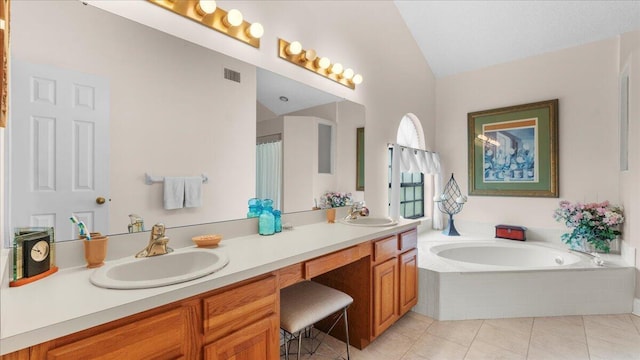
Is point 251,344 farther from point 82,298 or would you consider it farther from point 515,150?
point 515,150

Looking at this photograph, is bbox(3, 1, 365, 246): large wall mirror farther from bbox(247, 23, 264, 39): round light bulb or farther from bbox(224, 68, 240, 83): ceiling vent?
bbox(247, 23, 264, 39): round light bulb

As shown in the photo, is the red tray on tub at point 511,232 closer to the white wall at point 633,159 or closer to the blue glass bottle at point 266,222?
the white wall at point 633,159

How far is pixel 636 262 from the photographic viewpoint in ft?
7.91

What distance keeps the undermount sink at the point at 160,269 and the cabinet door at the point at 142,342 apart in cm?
11

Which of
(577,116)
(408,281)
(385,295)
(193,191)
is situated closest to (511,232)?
(577,116)

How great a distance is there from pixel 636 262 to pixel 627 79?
63.8 inches

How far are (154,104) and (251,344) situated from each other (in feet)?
3.69

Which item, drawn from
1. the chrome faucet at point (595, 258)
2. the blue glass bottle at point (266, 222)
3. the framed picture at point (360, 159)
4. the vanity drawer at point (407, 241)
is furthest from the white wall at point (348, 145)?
the chrome faucet at point (595, 258)

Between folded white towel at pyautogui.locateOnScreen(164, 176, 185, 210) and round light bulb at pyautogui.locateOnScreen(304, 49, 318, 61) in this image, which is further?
round light bulb at pyautogui.locateOnScreen(304, 49, 318, 61)

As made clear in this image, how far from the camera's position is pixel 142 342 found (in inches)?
33.6

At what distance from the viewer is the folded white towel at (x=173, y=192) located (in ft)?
4.68

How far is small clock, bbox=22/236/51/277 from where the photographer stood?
0.94 meters

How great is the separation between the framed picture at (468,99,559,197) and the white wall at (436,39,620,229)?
80 millimetres

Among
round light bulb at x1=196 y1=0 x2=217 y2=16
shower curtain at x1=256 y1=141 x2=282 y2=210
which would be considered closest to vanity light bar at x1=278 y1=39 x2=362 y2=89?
round light bulb at x1=196 y1=0 x2=217 y2=16
